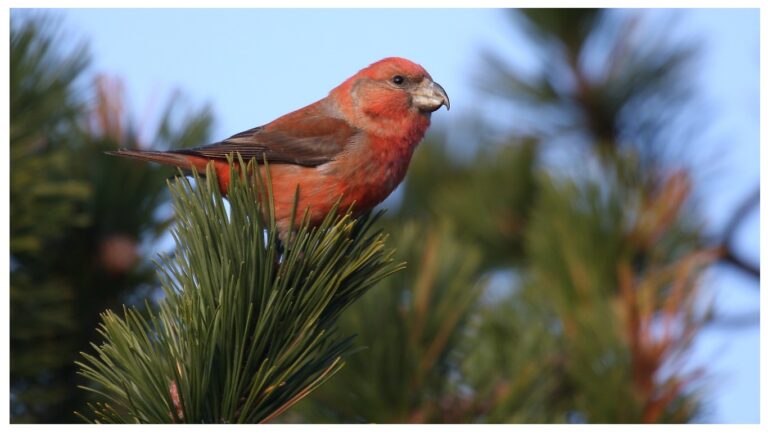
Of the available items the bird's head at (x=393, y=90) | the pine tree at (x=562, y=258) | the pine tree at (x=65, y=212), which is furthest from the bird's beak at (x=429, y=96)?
the pine tree at (x=65, y=212)

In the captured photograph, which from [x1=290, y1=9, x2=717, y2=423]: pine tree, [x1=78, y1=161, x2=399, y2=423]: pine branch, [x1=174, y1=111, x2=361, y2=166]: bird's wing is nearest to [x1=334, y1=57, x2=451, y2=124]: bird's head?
[x1=174, y1=111, x2=361, y2=166]: bird's wing

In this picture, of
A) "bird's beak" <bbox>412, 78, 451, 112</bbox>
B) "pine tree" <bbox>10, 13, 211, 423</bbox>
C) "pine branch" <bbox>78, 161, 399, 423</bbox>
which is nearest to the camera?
"pine branch" <bbox>78, 161, 399, 423</bbox>

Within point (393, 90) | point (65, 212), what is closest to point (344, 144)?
point (393, 90)

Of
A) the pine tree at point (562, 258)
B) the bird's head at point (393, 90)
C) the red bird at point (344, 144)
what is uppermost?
the bird's head at point (393, 90)

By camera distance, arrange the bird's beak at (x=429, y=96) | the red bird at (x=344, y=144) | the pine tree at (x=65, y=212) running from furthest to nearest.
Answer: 1. the bird's beak at (x=429, y=96)
2. the pine tree at (x=65, y=212)
3. the red bird at (x=344, y=144)

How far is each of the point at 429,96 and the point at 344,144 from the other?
0.47 meters

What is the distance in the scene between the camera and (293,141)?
318 centimetres

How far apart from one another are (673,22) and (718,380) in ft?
7.84

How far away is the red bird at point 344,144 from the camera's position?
2.96 metres

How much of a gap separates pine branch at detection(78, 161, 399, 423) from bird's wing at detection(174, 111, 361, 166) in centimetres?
79

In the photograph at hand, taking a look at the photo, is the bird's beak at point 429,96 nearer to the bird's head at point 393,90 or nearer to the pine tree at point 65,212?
the bird's head at point 393,90

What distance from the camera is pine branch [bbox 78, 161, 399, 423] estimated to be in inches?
76.8

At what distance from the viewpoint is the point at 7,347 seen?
2.85m

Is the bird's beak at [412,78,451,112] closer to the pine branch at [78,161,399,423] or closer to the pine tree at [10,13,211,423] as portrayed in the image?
the pine tree at [10,13,211,423]
